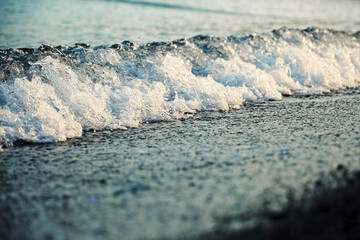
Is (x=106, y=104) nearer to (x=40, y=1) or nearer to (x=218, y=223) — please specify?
(x=218, y=223)

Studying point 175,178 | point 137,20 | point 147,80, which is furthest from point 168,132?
point 137,20

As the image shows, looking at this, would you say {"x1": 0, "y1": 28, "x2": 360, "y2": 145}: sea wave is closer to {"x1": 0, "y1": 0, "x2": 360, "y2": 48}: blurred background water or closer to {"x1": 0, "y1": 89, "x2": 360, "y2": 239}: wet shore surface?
{"x1": 0, "y1": 89, "x2": 360, "y2": 239}: wet shore surface

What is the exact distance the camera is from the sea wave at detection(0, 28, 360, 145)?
12.1ft

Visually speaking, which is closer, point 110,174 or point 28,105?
point 110,174

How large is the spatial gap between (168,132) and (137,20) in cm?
793

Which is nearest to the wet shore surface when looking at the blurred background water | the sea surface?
the sea surface

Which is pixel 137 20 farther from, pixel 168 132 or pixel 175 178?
pixel 175 178

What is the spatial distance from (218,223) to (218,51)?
4676 mm

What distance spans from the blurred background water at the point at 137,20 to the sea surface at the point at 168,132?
1.39 ft

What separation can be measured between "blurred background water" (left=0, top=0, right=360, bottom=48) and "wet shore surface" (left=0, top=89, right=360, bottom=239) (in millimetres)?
4562

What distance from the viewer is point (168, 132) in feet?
11.8

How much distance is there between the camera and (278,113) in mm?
→ 4223

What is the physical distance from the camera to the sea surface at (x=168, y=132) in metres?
2.05

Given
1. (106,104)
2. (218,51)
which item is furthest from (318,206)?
(218,51)
